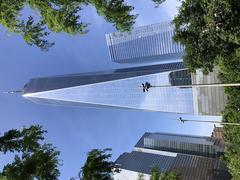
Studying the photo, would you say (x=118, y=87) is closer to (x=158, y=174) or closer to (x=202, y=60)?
(x=202, y=60)

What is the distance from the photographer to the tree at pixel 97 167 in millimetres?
21703

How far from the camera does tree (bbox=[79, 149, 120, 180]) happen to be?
21.7 meters

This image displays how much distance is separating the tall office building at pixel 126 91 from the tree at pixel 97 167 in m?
110

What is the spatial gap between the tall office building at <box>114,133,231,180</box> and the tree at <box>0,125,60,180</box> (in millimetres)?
80905

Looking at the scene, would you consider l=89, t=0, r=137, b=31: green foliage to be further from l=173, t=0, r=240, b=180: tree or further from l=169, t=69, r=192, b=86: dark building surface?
l=169, t=69, r=192, b=86: dark building surface

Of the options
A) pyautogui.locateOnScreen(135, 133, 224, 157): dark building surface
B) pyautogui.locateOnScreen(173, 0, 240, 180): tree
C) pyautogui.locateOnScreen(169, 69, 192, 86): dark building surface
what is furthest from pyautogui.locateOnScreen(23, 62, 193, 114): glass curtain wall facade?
pyautogui.locateOnScreen(173, 0, 240, 180): tree

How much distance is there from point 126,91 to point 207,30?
129 m

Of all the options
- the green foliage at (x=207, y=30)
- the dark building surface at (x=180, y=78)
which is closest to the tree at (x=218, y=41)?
the green foliage at (x=207, y=30)

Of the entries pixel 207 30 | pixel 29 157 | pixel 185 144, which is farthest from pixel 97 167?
pixel 185 144

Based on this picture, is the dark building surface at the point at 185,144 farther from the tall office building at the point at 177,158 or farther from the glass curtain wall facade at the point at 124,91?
the glass curtain wall facade at the point at 124,91

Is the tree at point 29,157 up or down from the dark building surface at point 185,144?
up

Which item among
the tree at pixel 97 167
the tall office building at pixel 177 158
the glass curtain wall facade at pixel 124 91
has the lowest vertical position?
the tall office building at pixel 177 158

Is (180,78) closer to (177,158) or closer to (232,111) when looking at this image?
(177,158)

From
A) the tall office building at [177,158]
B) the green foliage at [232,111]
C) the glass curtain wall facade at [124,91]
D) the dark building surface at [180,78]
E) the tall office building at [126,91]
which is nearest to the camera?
the green foliage at [232,111]
